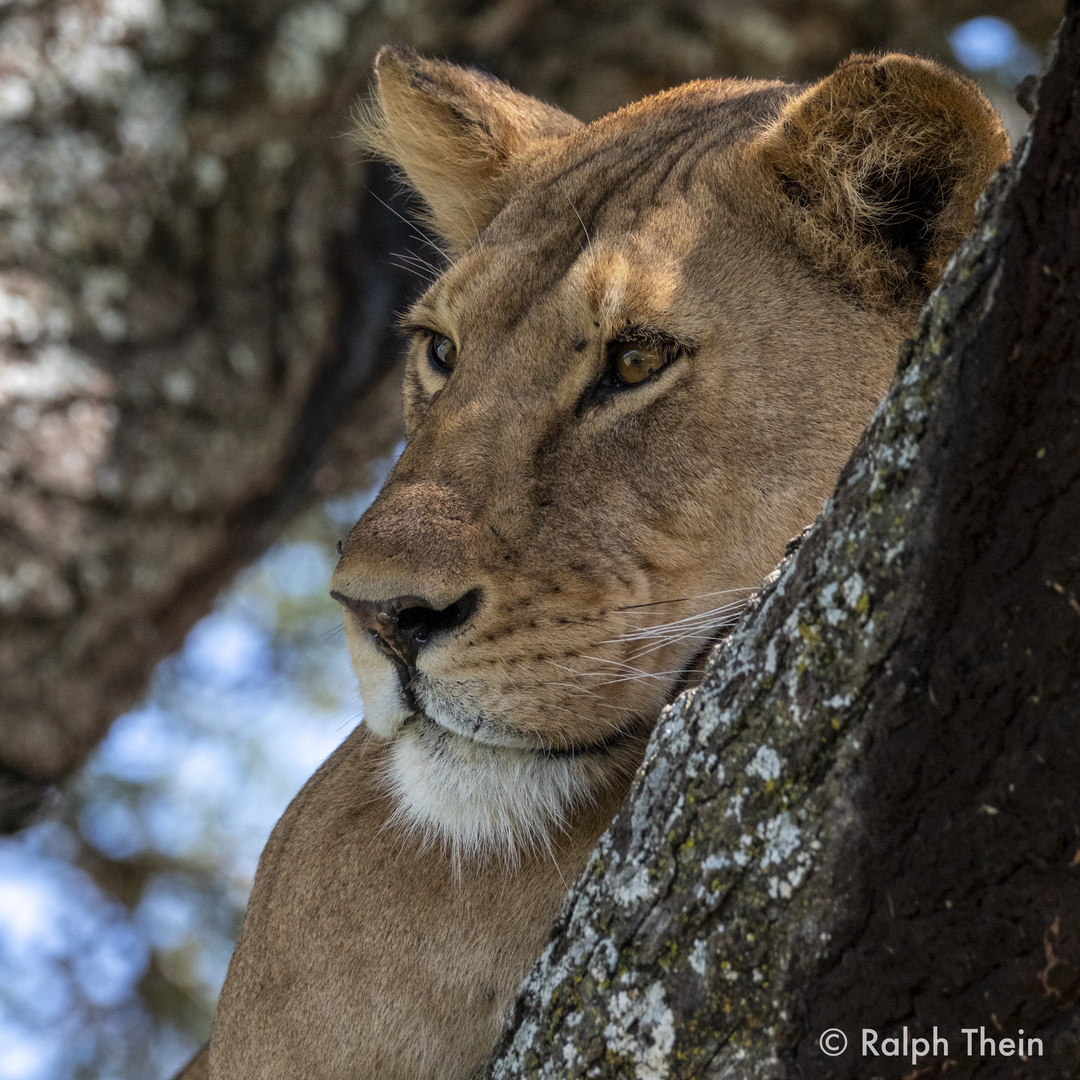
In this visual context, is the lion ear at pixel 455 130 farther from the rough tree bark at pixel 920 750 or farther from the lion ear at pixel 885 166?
the rough tree bark at pixel 920 750

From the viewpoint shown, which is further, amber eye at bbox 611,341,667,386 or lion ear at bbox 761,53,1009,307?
amber eye at bbox 611,341,667,386

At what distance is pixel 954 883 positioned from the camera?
140 cm

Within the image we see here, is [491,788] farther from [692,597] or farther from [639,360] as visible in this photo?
[639,360]

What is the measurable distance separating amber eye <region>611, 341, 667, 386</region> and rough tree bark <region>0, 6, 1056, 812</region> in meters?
2.76

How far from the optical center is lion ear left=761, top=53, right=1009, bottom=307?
93.5 inches

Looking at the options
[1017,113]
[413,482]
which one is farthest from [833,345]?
[1017,113]

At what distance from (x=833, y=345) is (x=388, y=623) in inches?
38.9

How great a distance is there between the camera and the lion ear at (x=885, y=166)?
2375 millimetres

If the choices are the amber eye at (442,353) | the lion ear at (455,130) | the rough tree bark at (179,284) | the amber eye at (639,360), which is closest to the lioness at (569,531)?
the amber eye at (639,360)

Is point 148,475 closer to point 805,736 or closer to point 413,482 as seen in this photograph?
point 413,482

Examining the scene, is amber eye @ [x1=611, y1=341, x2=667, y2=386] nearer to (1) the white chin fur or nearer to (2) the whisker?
(2) the whisker

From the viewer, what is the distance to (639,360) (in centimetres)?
257

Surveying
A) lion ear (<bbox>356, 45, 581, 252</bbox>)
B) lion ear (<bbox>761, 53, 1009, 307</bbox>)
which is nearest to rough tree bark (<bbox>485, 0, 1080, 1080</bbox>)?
lion ear (<bbox>761, 53, 1009, 307</bbox>)

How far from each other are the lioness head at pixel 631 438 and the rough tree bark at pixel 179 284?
2402mm
